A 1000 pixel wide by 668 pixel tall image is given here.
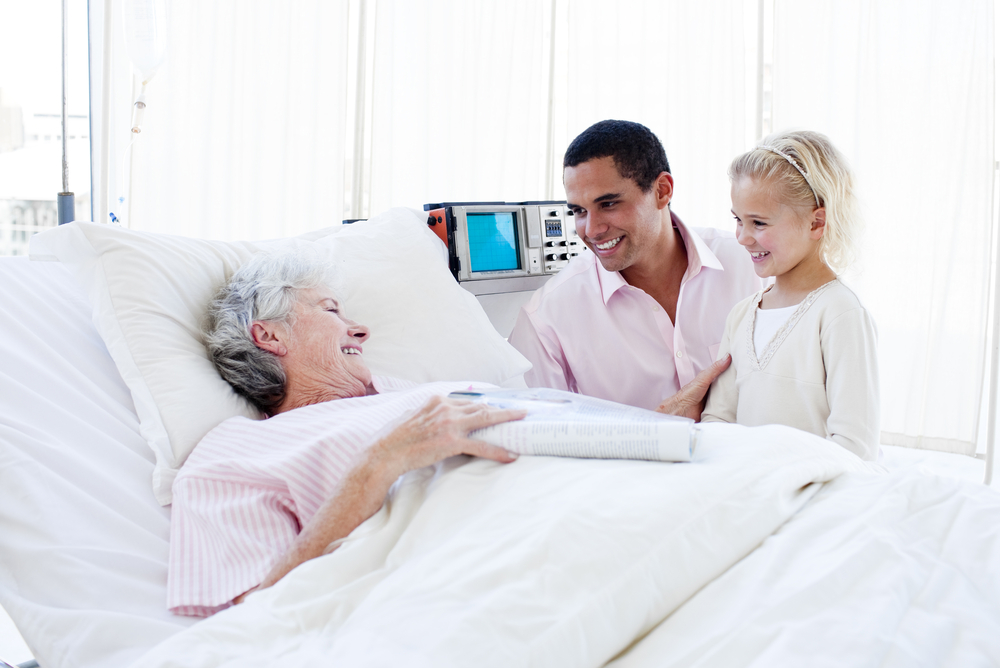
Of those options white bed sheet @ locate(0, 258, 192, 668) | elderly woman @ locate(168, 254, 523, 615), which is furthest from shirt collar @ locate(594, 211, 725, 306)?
white bed sheet @ locate(0, 258, 192, 668)

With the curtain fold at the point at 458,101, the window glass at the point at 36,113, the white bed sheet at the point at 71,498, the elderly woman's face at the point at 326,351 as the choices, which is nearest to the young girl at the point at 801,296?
the elderly woman's face at the point at 326,351

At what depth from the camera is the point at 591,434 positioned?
947mm

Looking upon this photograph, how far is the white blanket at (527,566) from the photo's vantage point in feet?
2.19

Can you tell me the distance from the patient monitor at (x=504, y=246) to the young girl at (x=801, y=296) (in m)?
0.65

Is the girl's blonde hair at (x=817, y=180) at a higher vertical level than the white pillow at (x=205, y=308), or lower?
higher

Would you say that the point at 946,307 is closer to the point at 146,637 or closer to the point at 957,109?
the point at 957,109

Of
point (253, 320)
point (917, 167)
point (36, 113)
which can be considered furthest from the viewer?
point (36, 113)

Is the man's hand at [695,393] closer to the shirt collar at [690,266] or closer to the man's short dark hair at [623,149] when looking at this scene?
the shirt collar at [690,266]

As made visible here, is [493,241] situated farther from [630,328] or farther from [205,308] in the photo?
[205,308]

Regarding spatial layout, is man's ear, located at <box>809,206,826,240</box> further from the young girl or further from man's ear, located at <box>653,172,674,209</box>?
man's ear, located at <box>653,172,674,209</box>

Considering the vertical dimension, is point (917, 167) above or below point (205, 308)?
above

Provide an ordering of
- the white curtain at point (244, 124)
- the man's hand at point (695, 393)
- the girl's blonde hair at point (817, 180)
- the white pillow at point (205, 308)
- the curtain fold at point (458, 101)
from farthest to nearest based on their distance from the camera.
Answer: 1. the curtain fold at point (458, 101)
2. the white curtain at point (244, 124)
3. the man's hand at point (695, 393)
4. the girl's blonde hair at point (817, 180)
5. the white pillow at point (205, 308)

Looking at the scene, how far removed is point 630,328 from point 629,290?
10 cm

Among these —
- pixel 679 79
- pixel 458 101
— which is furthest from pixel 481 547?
pixel 458 101
